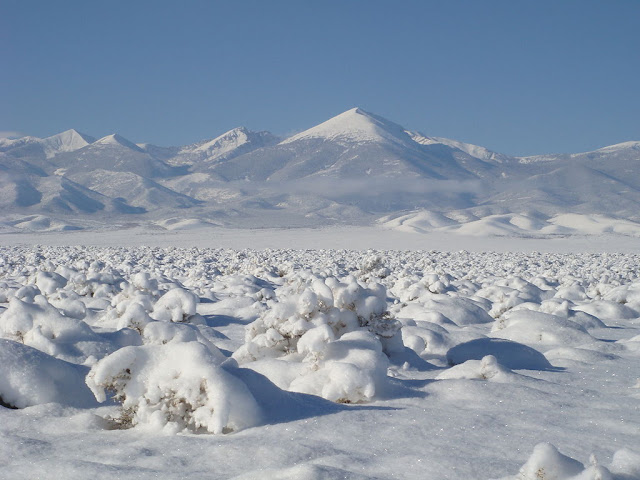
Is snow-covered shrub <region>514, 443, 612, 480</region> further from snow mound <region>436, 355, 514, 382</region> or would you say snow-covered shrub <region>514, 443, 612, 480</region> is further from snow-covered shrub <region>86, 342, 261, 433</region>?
snow mound <region>436, 355, 514, 382</region>

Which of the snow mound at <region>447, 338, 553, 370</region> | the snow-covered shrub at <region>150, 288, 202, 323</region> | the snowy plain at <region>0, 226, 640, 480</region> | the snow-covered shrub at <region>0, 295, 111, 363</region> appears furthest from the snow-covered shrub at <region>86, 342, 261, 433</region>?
Answer: the snow-covered shrub at <region>150, 288, 202, 323</region>

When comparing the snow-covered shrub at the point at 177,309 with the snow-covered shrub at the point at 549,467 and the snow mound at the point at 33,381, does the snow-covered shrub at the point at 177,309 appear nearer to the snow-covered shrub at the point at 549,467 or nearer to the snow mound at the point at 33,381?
the snow mound at the point at 33,381

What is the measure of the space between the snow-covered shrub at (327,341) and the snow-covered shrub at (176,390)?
0.68 metres

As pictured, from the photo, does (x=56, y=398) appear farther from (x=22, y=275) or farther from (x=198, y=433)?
(x=22, y=275)

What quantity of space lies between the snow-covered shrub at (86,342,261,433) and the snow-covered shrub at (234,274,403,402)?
683 mm

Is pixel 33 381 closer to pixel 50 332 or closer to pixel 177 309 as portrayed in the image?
pixel 50 332

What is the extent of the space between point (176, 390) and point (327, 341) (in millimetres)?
1183

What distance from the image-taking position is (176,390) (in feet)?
9.87

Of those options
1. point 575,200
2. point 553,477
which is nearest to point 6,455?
point 553,477

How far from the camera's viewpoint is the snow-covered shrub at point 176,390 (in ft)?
9.57

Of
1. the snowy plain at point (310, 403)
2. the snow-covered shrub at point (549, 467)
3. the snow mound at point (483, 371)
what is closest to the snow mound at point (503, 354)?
Answer: the snowy plain at point (310, 403)

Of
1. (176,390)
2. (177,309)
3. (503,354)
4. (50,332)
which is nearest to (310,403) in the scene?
(176,390)

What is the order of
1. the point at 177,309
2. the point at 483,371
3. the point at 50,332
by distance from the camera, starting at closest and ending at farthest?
the point at 483,371
the point at 50,332
the point at 177,309

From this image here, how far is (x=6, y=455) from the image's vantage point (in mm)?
2645
